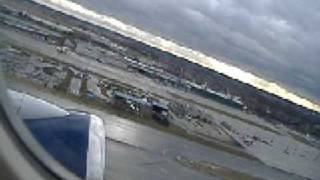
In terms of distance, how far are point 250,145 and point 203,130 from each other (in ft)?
11.3

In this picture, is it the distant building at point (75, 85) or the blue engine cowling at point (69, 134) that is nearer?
the blue engine cowling at point (69, 134)

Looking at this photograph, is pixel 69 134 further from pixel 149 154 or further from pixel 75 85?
pixel 75 85

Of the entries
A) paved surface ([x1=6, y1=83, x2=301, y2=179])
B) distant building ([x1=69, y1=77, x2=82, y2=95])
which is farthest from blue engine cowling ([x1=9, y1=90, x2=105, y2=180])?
distant building ([x1=69, y1=77, x2=82, y2=95])

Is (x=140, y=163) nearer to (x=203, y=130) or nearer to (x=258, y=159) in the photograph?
(x=258, y=159)

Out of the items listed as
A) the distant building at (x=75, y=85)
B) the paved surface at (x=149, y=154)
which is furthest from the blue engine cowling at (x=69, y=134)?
the distant building at (x=75, y=85)

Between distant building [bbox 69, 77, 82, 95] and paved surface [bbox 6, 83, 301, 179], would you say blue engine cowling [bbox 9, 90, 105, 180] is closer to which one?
paved surface [bbox 6, 83, 301, 179]

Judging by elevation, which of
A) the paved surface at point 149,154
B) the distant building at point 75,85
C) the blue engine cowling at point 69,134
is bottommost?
the paved surface at point 149,154

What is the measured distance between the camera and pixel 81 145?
563cm

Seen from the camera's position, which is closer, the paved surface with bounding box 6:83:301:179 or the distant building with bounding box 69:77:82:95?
the paved surface with bounding box 6:83:301:179

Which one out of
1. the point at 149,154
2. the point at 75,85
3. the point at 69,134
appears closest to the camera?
the point at 69,134

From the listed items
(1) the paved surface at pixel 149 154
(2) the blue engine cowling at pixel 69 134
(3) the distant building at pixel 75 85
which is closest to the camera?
(2) the blue engine cowling at pixel 69 134

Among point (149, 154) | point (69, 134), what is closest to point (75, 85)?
point (149, 154)

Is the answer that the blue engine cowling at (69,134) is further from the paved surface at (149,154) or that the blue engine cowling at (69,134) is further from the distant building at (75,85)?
the distant building at (75,85)

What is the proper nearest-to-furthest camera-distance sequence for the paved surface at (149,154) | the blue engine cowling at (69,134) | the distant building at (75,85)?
1. the blue engine cowling at (69,134)
2. the paved surface at (149,154)
3. the distant building at (75,85)
